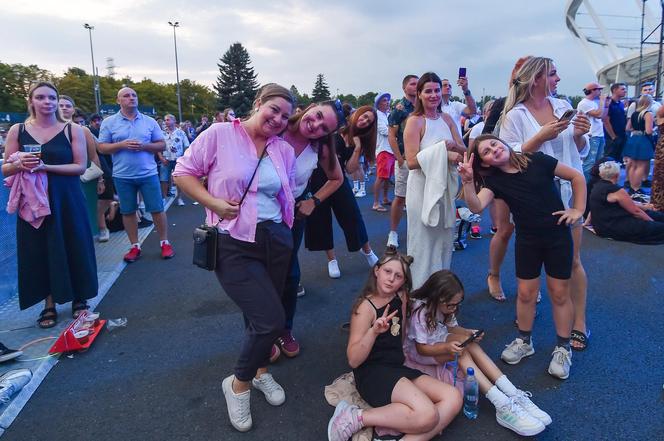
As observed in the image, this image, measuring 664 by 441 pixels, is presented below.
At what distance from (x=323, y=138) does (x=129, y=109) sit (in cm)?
319

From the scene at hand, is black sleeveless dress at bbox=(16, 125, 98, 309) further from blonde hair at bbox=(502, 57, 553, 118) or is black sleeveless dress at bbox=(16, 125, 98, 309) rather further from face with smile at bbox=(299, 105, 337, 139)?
blonde hair at bbox=(502, 57, 553, 118)

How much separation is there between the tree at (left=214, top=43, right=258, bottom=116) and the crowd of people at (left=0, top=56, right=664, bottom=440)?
231ft

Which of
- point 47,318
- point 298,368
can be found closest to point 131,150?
point 47,318

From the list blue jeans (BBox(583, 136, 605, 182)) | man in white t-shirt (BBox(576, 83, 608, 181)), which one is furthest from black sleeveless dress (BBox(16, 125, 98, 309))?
blue jeans (BBox(583, 136, 605, 182))

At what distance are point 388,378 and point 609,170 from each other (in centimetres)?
494

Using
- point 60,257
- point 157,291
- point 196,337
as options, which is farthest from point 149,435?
point 157,291

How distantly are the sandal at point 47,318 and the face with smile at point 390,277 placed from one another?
114 inches

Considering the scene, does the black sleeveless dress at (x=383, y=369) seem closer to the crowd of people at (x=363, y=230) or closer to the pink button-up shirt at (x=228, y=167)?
the crowd of people at (x=363, y=230)

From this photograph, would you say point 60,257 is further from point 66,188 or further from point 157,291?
point 157,291

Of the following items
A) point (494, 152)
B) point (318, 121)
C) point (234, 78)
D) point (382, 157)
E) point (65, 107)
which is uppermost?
point (234, 78)

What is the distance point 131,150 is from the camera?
4.93 metres

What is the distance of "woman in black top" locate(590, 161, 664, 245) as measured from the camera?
545cm

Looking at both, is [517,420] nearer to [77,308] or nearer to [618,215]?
[77,308]

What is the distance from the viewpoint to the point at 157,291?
4391 mm
